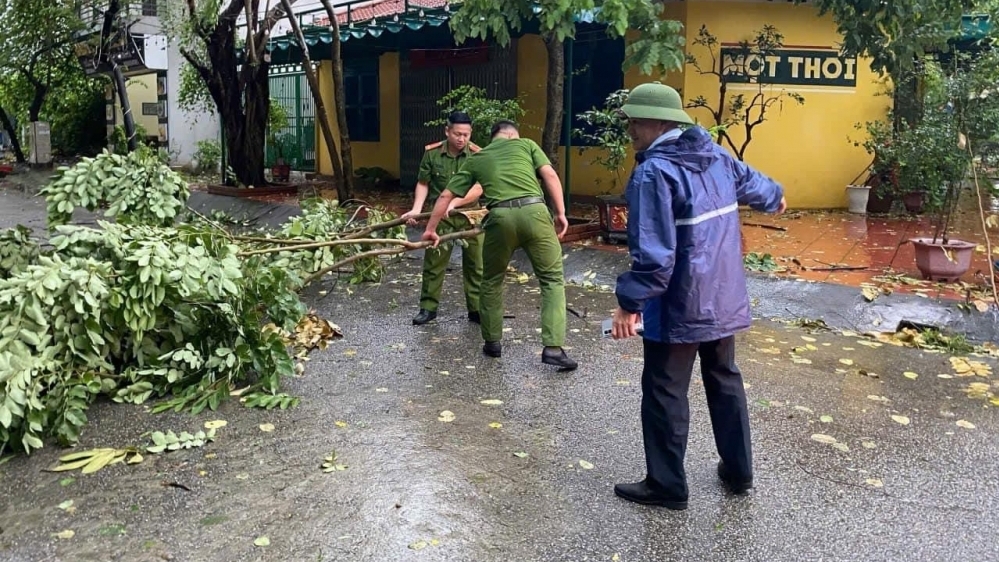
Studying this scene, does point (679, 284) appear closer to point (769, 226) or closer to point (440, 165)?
point (440, 165)

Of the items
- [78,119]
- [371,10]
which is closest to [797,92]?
[371,10]

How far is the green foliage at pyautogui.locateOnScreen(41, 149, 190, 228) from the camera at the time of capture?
6.86m

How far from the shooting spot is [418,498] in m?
3.86

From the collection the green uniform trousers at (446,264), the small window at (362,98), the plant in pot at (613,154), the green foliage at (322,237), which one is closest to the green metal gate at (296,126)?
the small window at (362,98)

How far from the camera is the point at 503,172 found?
18.8 feet

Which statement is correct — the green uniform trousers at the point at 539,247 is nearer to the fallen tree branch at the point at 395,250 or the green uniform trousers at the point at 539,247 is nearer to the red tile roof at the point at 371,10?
the fallen tree branch at the point at 395,250

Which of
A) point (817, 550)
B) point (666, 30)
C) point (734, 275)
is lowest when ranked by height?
point (817, 550)

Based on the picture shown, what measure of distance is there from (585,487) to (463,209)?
342 centimetres

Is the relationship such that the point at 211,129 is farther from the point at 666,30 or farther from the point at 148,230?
the point at 148,230

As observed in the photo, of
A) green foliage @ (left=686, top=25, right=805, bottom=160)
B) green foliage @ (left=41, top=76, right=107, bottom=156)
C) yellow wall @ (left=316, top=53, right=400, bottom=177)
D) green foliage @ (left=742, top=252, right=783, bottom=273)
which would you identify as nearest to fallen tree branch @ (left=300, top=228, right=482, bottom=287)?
green foliage @ (left=742, top=252, right=783, bottom=273)

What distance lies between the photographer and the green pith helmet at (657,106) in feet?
12.0

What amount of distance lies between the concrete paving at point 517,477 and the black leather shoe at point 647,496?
4cm

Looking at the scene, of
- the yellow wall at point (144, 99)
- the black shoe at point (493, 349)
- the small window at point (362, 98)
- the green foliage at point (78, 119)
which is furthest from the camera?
the green foliage at point (78, 119)

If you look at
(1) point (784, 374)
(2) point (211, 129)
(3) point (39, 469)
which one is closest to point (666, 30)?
(1) point (784, 374)
